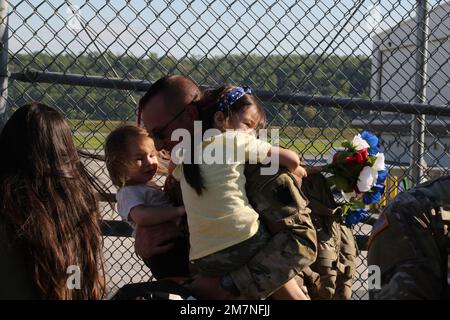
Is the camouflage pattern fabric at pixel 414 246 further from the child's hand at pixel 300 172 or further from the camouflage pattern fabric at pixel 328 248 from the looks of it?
the camouflage pattern fabric at pixel 328 248

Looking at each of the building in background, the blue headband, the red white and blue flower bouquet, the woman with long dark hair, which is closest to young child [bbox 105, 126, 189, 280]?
the woman with long dark hair

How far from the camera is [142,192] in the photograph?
2.92m

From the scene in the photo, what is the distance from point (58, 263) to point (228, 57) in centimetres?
183

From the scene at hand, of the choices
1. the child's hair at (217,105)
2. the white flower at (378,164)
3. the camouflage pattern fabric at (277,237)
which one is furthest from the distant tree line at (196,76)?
the camouflage pattern fabric at (277,237)

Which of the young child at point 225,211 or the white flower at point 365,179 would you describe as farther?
the white flower at point 365,179

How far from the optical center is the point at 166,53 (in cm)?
379

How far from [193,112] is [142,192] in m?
0.46

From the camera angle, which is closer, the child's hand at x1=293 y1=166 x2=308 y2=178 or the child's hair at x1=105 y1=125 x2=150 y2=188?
the child's hand at x1=293 y1=166 x2=308 y2=178

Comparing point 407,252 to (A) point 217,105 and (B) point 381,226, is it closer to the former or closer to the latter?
(B) point 381,226

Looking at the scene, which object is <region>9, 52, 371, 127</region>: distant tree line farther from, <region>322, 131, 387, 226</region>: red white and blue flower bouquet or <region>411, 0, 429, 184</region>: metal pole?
<region>322, 131, 387, 226</region>: red white and blue flower bouquet

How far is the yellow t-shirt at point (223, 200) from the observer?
2.44 meters

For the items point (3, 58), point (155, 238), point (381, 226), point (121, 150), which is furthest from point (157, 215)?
point (3, 58)

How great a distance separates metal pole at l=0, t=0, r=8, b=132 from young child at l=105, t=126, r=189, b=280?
0.78m

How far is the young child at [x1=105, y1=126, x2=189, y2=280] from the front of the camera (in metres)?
2.79
